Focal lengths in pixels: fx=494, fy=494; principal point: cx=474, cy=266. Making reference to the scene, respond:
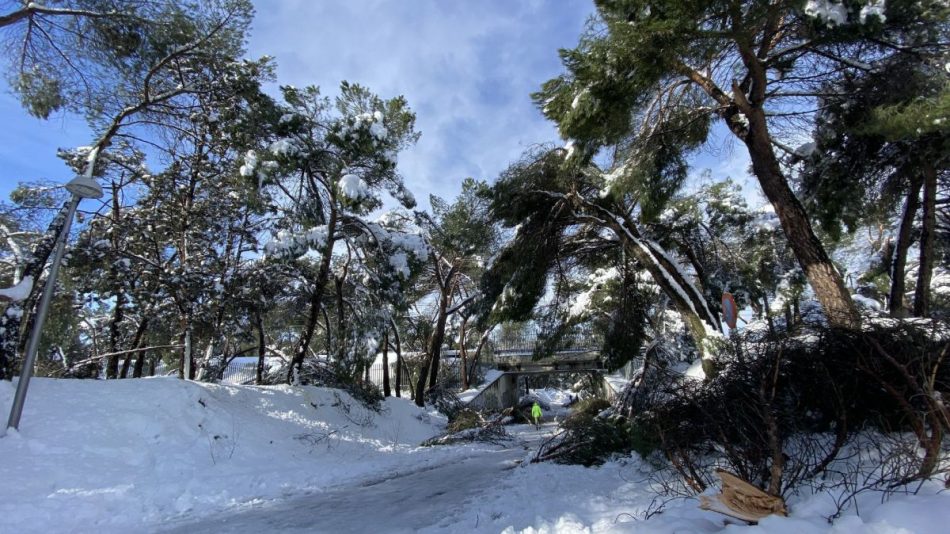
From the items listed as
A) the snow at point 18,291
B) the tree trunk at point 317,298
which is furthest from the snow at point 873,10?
the snow at point 18,291

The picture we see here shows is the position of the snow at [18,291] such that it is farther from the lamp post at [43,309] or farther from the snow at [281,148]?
the snow at [281,148]

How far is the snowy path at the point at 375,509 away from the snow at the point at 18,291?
468cm

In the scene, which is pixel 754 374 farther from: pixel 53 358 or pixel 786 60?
pixel 53 358

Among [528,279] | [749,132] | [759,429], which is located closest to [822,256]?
[749,132]

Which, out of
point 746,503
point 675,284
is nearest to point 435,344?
point 675,284

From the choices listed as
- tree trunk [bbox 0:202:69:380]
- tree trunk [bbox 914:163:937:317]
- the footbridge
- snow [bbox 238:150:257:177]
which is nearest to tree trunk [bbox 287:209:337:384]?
snow [bbox 238:150:257:177]

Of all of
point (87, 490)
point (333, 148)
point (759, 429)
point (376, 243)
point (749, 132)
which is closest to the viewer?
point (759, 429)

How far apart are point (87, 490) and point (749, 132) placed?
1121cm

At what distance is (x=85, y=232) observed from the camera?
12.7 m

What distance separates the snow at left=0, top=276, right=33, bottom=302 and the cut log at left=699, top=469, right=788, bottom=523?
9483mm

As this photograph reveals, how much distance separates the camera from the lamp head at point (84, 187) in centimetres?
704

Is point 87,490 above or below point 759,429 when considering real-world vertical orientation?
below

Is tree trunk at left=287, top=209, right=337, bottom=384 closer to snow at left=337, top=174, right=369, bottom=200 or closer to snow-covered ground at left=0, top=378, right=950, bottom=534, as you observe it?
snow at left=337, top=174, right=369, bottom=200

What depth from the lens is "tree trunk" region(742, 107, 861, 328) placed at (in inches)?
285
